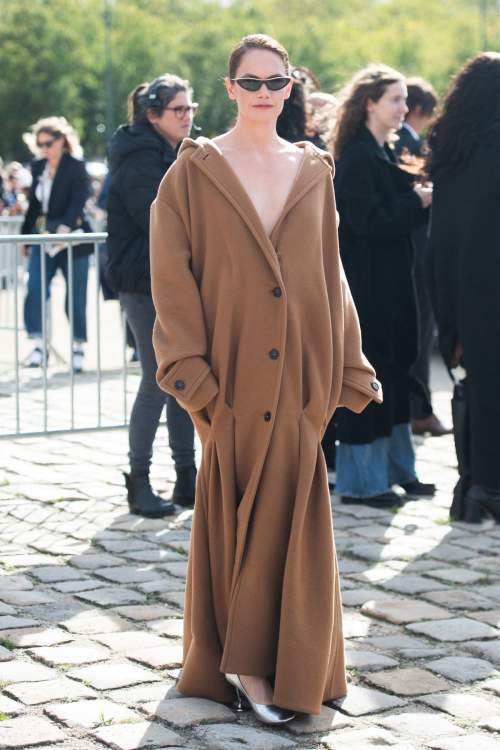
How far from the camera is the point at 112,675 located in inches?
151

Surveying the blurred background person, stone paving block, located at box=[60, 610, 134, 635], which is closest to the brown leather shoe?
the blurred background person

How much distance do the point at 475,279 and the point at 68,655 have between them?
2.83 meters

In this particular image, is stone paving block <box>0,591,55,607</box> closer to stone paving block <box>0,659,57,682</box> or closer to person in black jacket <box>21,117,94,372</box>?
stone paving block <box>0,659,57,682</box>

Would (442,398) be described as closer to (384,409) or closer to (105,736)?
(384,409)

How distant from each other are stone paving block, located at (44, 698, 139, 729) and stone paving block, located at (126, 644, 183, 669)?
0.37 metres

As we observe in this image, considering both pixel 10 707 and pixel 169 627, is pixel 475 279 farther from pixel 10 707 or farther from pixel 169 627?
pixel 10 707

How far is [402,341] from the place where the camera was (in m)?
6.28

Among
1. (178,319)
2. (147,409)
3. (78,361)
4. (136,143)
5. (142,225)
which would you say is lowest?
(78,361)

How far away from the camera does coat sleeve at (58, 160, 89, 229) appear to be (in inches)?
407

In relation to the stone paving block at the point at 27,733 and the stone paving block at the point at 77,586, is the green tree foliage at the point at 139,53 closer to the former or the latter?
the stone paving block at the point at 77,586

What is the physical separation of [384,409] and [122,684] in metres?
2.90

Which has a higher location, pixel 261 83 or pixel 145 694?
pixel 261 83

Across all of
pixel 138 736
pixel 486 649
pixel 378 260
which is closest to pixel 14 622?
pixel 138 736

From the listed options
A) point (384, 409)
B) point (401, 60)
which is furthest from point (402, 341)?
point (401, 60)
